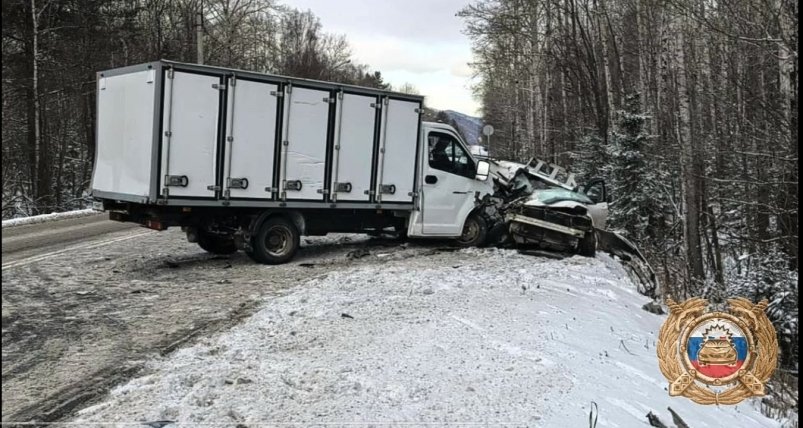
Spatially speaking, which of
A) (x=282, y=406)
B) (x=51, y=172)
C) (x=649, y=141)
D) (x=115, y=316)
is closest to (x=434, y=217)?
(x=115, y=316)

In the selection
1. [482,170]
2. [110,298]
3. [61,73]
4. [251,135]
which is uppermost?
[61,73]

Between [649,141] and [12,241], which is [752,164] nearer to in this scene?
[649,141]

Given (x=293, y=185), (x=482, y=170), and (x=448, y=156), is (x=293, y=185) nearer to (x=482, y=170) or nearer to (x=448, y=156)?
(x=448, y=156)

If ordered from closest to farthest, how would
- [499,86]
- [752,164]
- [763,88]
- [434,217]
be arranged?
[434,217] → [752,164] → [763,88] → [499,86]

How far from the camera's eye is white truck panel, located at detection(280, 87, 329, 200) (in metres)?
9.83

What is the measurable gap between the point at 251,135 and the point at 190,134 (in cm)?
91

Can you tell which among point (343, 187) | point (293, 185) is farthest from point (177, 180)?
point (343, 187)

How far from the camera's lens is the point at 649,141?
1973cm

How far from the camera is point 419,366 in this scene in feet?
16.7

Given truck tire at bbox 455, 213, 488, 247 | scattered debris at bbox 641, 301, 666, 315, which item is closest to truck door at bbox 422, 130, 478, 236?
truck tire at bbox 455, 213, 488, 247

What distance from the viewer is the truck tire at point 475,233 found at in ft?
40.5

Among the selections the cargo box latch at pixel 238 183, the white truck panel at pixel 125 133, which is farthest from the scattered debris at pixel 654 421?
the white truck panel at pixel 125 133

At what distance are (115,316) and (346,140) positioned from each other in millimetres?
4834

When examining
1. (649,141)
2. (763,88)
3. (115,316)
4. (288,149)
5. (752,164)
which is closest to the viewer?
(115,316)
